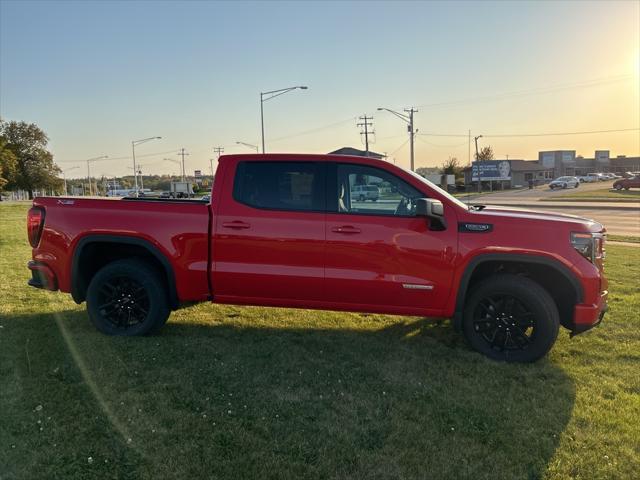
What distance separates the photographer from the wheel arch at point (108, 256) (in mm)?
4918

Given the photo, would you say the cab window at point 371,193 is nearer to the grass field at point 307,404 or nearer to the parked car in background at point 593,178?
the grass field at point 307,404

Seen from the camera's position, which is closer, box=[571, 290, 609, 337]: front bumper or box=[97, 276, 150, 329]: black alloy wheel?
box=[571, 290, 609, 337]: front bumper

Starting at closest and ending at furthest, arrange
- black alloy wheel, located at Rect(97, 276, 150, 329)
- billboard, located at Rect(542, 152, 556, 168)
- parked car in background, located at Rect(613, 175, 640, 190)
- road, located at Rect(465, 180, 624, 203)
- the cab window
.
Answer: the cab window → black alloy wheel, located at Rect(97, 276, 150, 329) → road, located at Rect(465, 180, 624, 203) → parked car in background, located at Rect(613, 175, 640, 190) → billboard, located at Rect(542, 152, 556, 168)

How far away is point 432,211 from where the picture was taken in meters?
4.24

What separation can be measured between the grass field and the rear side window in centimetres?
141

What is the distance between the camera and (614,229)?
1744 cm

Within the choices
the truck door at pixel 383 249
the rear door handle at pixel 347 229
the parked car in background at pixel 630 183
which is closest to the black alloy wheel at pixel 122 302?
the truck door at pixel 383 249

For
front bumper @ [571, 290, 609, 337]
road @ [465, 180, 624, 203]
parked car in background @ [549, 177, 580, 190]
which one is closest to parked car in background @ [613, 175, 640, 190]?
road @ [465, 180, 624, 203]

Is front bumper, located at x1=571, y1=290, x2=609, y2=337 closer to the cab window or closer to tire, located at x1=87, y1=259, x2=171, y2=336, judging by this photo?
the cab window

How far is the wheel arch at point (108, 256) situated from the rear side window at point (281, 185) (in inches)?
40.7

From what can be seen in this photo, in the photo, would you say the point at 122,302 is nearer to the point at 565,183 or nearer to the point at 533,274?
the point at 533,274

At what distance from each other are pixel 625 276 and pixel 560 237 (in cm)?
487

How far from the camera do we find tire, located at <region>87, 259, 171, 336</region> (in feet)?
16.4

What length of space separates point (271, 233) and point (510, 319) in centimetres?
235
